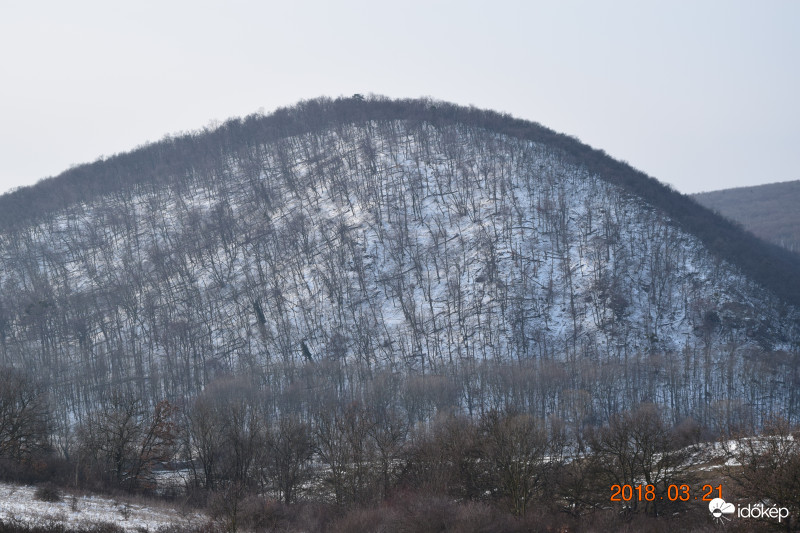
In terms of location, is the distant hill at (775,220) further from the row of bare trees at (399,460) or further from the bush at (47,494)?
the bush at (47,494)

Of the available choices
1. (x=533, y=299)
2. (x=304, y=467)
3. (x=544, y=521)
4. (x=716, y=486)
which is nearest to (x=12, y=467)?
(x=304, y=467)

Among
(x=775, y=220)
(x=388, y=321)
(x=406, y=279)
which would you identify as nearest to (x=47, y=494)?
(x=388, y=321)

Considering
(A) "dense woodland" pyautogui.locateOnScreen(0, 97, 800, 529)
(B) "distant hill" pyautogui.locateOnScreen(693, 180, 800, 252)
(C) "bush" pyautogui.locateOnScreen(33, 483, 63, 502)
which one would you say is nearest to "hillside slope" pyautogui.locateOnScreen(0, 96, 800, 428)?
(A) "dense woodland" pyautogui.locateOnScreen(0, 97, 800, 529)

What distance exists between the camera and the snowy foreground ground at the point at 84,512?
30.0 m

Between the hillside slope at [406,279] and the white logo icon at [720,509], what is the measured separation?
39879 mm

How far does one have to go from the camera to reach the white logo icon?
28.2 metres

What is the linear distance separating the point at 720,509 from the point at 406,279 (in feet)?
216

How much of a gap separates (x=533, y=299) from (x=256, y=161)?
66.4 m

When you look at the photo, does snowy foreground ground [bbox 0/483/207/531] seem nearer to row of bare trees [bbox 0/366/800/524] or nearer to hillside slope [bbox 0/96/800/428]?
row of bare trees [bbox 0/366/800/524]

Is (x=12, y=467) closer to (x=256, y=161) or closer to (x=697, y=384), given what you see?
(x=697, y=384)

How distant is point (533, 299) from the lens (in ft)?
284

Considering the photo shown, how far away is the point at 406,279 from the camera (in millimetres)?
92812

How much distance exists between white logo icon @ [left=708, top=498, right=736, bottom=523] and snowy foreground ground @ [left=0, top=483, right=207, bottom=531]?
2394 cm

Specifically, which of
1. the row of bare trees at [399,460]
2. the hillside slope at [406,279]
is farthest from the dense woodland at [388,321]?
the hillside slope at [406,279]
